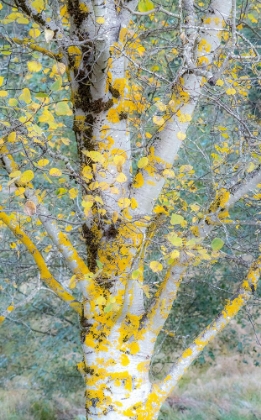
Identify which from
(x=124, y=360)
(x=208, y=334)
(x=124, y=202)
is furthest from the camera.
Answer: (x=208, y=334)

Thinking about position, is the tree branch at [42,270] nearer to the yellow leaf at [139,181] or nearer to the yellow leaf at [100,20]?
the yellow leaf at [139,181]

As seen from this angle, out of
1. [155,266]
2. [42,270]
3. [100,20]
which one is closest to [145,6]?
[100,20]

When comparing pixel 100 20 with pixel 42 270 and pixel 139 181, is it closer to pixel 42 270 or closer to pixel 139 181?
pixel 139 181

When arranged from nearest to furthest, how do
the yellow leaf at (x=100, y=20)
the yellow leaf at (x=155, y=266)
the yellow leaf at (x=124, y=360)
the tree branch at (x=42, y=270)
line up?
the yellow leaf at (x=155, y=266) → the yellow leaf at (x=100, y=20) → the yellow leaf at (x=124, y=360) → the tree branch at (x=42, y=270)

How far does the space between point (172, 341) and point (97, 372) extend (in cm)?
408

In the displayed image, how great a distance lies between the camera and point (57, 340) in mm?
6406

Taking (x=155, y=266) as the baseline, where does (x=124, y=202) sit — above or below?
above

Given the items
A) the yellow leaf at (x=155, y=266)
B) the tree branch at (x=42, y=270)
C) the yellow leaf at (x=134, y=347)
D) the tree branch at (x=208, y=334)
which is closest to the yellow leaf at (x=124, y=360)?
the yellow leaf at (x=134, y=347)

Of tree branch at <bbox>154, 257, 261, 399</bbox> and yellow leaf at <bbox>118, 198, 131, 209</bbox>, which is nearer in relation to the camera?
yellow leaf at <bbox>118, 198, 131, 209</bbox>

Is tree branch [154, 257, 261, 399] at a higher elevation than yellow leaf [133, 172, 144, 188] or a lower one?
lower

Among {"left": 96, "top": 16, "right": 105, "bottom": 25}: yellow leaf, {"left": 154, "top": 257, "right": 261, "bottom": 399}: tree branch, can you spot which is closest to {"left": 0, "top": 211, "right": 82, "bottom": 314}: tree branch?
{"left": 154, "top": 257, "right": 261, "bottom": 399}: tree branch

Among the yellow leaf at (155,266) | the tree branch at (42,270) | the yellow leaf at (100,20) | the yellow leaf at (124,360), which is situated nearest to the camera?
the yellow leaf at (155,266)

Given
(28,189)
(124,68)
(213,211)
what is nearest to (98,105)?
(124,68)

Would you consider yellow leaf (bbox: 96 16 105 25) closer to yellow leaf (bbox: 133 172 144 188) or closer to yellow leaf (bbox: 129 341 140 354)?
yellow leaf (bbox: 133 172 144 188)
